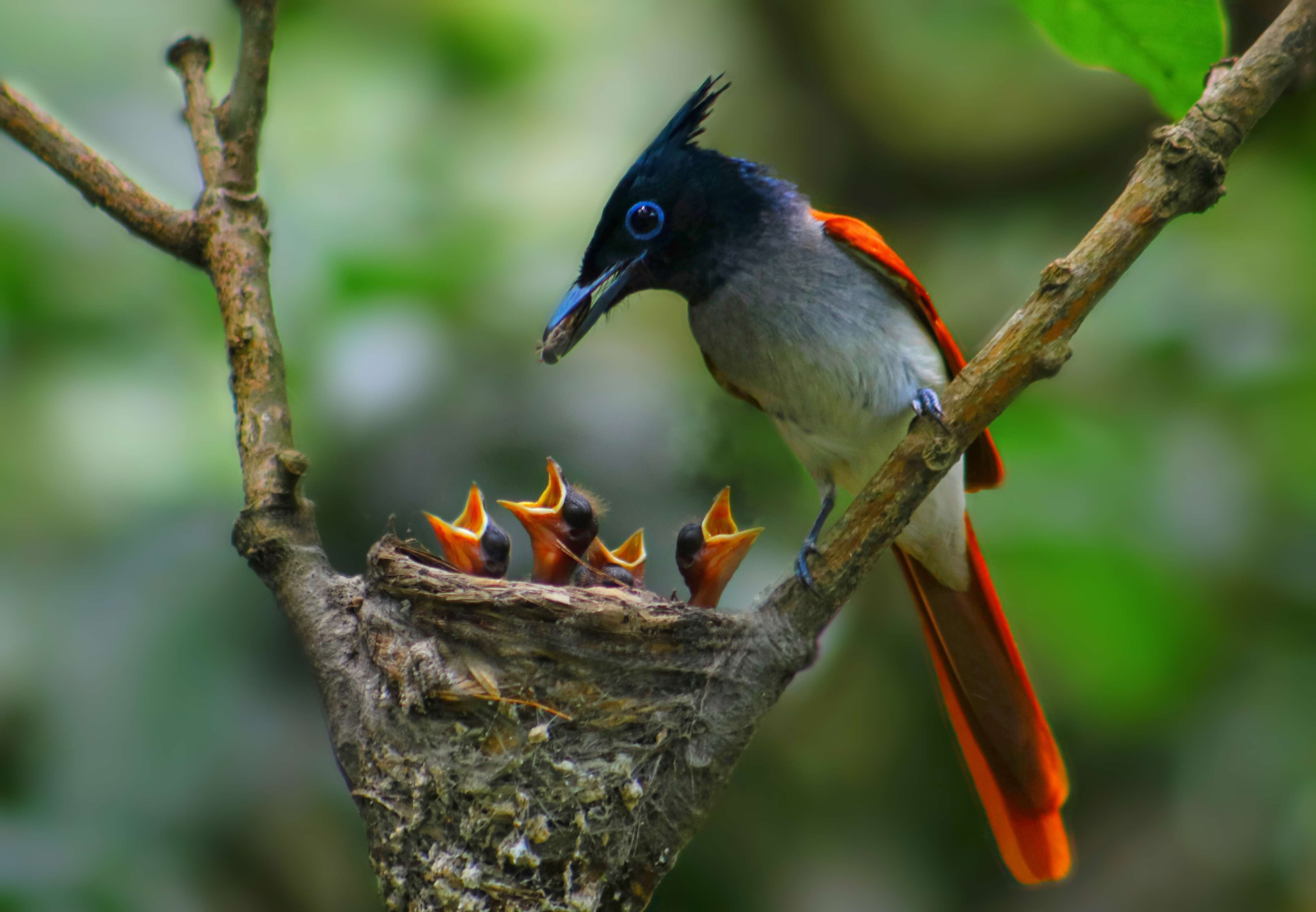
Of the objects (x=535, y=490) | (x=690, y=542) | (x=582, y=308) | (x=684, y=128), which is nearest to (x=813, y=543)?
(x=690, y=542)

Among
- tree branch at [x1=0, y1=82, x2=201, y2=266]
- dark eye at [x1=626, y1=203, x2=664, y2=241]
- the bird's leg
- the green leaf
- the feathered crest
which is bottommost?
the bird's leg

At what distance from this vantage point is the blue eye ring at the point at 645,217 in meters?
2.38

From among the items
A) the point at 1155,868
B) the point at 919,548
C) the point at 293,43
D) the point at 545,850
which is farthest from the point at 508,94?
the point at 1155,868

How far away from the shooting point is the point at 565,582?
2.48 meters

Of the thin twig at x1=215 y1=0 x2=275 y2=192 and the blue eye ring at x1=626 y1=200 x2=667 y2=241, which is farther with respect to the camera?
the blue eye ring at x1=626 y1=200 x2=667 y2=241

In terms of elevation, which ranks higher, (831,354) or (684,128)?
(684,128)

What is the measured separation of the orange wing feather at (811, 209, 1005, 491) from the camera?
2.35 metres

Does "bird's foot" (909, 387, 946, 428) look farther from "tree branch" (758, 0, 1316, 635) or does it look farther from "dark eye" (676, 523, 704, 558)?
"dark eye" (676, 523, 704, 558)

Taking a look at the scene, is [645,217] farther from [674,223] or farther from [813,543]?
[813,543]

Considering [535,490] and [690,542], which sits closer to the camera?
[690,542]

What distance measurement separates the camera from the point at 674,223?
241cm

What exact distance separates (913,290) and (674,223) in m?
0.56

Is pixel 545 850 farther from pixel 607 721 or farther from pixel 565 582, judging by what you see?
pixel 565 582

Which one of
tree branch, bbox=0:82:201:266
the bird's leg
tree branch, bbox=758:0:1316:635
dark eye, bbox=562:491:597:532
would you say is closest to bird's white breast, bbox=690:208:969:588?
the bird's leg
